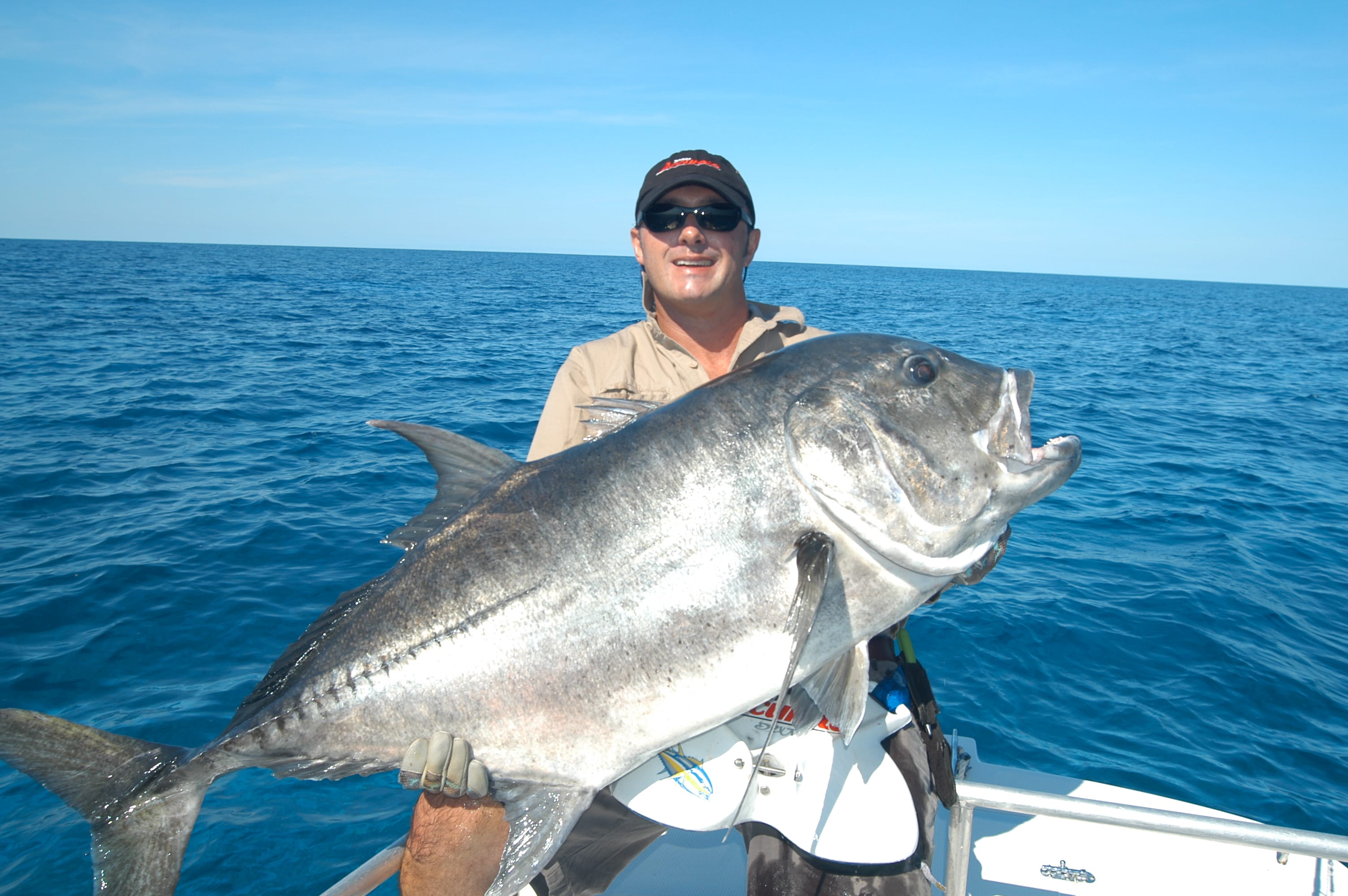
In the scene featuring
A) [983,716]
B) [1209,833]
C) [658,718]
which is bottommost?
[983,716]

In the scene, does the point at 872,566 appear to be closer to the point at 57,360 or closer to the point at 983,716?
the point at 983,716

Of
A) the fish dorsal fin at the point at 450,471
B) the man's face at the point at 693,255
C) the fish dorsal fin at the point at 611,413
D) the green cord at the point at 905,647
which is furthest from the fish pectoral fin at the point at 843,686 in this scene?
the man's face at the point at 693,255

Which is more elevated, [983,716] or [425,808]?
[425,808]

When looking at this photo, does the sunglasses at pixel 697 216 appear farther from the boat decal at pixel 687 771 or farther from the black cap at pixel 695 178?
the boat decal at pixel 687 771

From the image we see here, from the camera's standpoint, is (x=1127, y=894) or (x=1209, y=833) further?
(x=1127, y=894)

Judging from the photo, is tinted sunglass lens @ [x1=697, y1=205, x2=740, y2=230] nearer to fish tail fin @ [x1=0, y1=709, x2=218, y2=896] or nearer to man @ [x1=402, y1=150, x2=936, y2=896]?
man @ [x1=402, y1=150, x2=936, y2=896]

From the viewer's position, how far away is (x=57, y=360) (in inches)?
748

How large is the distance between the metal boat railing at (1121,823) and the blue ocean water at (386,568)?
3825 millimetres

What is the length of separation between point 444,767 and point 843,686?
1294mm

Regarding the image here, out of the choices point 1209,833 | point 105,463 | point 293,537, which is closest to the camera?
point 1209,833

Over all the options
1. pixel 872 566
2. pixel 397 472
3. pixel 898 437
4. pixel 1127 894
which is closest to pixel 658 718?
pixel 872 566

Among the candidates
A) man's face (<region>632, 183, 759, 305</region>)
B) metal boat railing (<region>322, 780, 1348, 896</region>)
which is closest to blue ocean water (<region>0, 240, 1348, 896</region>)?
metal boat railing (<region>322, 780, 1348, 896</region>)

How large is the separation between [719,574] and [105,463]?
12.8 metres

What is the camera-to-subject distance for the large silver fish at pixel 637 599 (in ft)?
7.61
